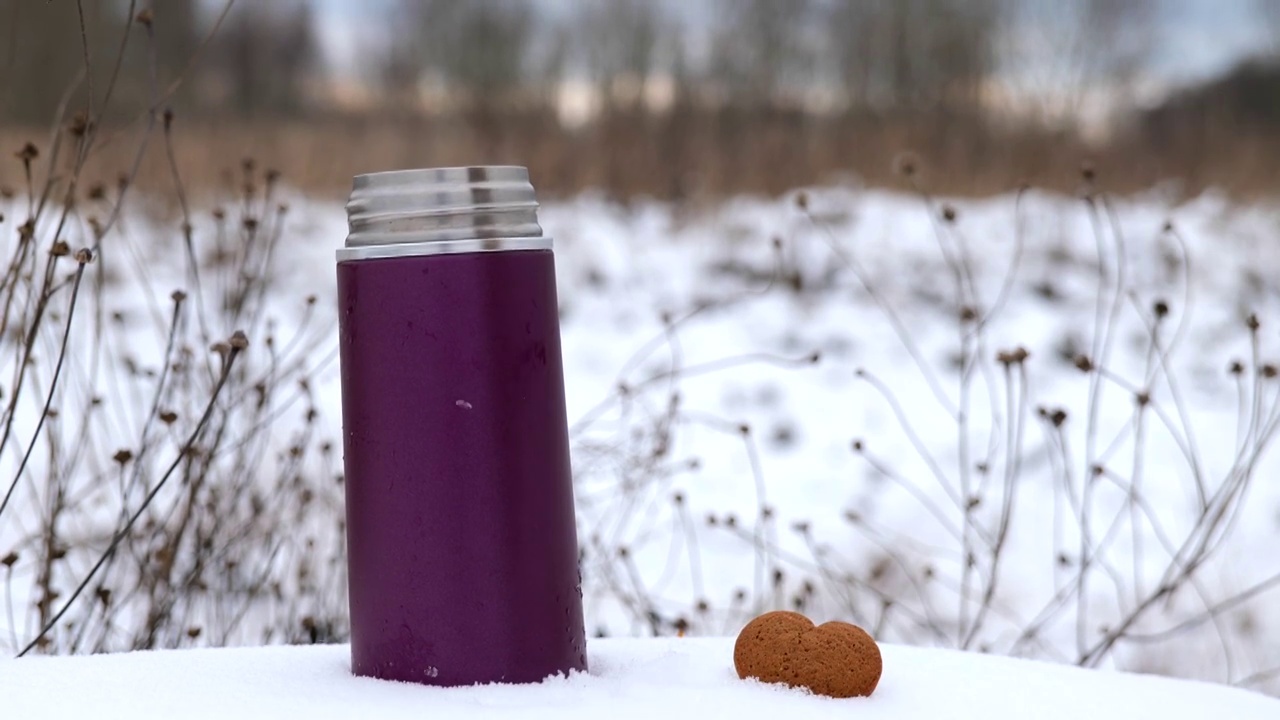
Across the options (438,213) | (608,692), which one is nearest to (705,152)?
(438,213)

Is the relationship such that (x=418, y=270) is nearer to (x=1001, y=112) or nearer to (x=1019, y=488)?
(x=1019, y=488)

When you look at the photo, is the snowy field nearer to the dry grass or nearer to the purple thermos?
the purple thermos

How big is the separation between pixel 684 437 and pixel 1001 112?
6099mm

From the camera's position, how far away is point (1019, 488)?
234 inches

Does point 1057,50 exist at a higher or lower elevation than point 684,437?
higher

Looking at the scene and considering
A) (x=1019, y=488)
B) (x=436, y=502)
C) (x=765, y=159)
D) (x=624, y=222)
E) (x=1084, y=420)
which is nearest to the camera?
(x=436, y=502)

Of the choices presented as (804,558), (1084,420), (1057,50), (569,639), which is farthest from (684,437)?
(1057,50)

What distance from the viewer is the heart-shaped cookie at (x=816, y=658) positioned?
5.43 feet

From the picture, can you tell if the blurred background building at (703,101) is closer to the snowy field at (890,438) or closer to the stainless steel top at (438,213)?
the snowy field at (890,438)

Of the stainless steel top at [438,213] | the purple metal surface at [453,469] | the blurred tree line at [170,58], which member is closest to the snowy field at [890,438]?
the purple metal surface at [453,469]

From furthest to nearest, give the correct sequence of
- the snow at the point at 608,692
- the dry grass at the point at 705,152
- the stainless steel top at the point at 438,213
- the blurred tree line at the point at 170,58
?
1. the blurred tree line at the point at 170,58
2. the dry grass at the point at 705,152
3. the stainless steel top at the point at 438,213
4. the snow at the point at 608,692

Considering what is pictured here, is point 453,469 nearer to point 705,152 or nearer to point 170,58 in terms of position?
point 705,152

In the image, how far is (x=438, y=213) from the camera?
1.66 metres

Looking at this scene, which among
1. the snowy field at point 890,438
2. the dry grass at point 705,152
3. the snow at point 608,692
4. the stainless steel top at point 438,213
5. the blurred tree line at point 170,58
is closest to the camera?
the snow at point 608,692
